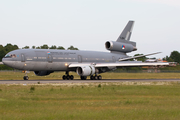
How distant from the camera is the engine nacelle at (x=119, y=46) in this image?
1855 inches

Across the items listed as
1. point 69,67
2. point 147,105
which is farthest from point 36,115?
point 69,67

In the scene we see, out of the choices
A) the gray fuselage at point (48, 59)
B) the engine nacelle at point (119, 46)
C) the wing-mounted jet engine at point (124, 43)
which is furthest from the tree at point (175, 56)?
the gray fuselage at point (48, 59)

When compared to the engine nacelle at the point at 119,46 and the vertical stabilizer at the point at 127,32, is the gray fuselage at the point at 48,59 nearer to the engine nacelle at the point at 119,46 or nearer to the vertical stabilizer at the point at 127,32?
the engine nacelle at the point at 119,46

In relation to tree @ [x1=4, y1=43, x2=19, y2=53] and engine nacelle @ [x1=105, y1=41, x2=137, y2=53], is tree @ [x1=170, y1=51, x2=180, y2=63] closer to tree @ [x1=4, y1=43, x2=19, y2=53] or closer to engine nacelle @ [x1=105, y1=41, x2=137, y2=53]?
tree @ [x1=4, y1=43, x2=19, y2=53]

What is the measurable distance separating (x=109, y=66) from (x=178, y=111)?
2953 cm

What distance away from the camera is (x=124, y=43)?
49.4 m

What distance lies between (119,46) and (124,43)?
151cm

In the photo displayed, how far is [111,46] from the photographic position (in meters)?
46.9

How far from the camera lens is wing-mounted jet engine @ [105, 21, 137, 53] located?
47.5 meters

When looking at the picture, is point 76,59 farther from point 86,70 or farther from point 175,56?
point 175,56

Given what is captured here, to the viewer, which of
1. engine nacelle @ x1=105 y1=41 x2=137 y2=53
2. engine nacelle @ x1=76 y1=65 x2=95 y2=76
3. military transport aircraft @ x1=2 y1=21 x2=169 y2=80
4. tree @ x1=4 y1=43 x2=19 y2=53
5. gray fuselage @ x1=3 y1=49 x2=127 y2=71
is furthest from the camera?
tree @ x1=4 y1=43 x2=19 y2=53

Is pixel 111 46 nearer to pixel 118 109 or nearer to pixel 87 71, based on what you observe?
pixel 87 71

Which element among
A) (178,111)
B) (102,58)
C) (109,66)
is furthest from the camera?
(102,58)

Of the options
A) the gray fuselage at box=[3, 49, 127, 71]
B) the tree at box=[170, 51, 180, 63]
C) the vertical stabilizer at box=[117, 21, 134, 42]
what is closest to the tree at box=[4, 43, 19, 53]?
the vertical stabilizer at box=[117, 21, 134, 42]
